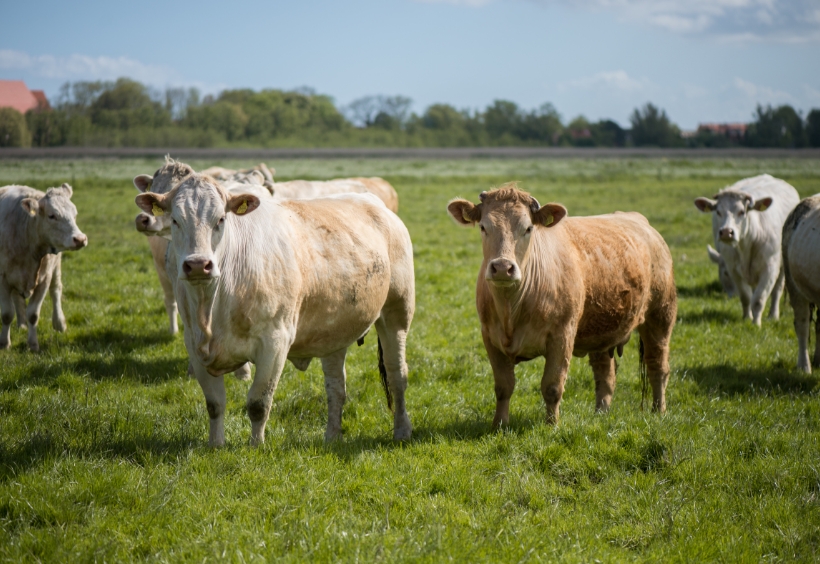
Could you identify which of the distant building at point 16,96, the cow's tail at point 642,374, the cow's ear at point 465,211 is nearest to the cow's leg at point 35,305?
the cow's ear at point 465,211

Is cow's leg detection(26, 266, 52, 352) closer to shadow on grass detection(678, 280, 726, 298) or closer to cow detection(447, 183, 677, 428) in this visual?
cow detection(447, 183, 677, 428)

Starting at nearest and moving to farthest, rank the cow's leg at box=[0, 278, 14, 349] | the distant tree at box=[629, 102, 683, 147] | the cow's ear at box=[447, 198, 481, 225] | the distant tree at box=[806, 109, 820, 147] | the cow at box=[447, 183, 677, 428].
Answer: the cow at box=[447, 183, 677, 428], the cow's ear at box=[447, 198, 481, 225], the cow's leg at box=[0, 278, 14, 349], the distant tree at box=[806, 109, 820, 147], the distant tree at box=[629, 102, 683, 147]

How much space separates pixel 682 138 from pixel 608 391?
9231cm

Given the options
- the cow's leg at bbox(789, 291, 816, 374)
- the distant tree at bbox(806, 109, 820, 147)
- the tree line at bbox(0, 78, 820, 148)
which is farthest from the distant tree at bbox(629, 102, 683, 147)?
the cow's leg at bbox(789, 291, 816, 374)

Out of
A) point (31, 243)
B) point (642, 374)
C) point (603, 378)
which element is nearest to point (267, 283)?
point (603, 378)

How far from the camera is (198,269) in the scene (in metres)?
4.12

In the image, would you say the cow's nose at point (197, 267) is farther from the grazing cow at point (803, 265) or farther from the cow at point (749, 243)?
the cow at point (749, 243)

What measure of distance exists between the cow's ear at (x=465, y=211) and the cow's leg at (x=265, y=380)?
180 centimetres

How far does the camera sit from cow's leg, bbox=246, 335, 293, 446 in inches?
185

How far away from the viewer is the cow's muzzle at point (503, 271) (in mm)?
4887

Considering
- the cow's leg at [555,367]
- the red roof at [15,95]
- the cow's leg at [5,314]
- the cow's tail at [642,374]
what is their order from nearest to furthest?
the cow's leg at [555,367], the cow's tail at [642,374], the cow's leg at [5,314], the red roof at [15,95]

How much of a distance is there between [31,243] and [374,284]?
5429 mm

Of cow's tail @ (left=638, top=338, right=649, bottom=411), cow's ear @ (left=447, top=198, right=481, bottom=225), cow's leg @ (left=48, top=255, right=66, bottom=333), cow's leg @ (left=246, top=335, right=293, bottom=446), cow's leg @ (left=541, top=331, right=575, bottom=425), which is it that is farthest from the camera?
cow's leg @ (left=48, top=255, right=66, bottom=333)

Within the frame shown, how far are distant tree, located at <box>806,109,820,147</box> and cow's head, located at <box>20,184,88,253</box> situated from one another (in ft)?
293
